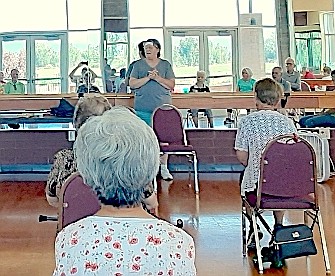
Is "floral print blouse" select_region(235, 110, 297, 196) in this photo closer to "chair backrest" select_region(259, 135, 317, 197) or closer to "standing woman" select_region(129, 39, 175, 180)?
"chair backrest" select_region(259, 135, 317, 197)

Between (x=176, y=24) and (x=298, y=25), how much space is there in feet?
9.00

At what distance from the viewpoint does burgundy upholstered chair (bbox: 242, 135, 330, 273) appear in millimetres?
3510

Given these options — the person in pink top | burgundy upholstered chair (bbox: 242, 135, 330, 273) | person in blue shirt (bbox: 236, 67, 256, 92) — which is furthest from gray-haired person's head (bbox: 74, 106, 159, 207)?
the person in pink top

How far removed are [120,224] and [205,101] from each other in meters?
5.53

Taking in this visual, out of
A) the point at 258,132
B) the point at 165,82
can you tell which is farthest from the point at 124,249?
the point at 165,82

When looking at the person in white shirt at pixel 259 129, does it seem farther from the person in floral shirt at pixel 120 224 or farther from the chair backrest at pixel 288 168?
the person in floral shirt at pixel 120 224

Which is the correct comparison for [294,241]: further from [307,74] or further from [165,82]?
[307,74]

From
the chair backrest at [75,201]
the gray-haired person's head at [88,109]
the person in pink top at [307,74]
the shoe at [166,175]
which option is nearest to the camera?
the chair backrest at [75,201]

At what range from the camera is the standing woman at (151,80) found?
Result: 634 centimetres

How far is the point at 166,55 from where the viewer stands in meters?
14.4

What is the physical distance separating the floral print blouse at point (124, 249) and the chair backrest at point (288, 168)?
1.93 metres

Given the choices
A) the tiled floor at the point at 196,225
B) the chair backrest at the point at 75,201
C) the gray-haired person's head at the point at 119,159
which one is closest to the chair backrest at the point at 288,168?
the tiled floor at the point at 196,225

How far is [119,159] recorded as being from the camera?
1626 mm

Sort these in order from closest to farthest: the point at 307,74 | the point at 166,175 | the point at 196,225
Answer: the point at 196,225 → the point at 166,175 → the point at 307,74
